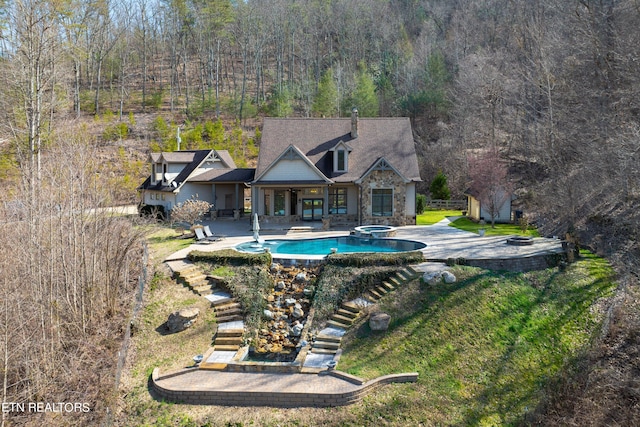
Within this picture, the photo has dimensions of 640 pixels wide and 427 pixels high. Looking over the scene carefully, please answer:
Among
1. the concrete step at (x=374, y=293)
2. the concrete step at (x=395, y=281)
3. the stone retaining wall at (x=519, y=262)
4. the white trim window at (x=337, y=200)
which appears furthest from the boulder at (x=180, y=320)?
the white trim window at (x=337, y=200)

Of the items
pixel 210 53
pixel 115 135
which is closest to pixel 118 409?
pixel 115 135

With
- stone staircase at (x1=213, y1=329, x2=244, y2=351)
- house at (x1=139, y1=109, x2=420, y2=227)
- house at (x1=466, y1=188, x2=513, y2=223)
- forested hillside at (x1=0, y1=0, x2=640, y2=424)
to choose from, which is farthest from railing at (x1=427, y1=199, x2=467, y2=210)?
stone staircase at (x1=213, y1=329, x2=244, y2=351)

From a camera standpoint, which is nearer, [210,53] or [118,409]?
[118,409]

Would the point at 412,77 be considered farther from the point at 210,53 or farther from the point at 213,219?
the point at 213,219

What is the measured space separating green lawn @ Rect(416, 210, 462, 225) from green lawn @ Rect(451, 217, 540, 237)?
5.05 ft

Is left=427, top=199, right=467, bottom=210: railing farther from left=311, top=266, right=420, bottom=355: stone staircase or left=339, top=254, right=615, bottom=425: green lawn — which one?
left=311, top=266, right=420, bottom=355: stone staircase

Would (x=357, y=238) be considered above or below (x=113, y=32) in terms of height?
below

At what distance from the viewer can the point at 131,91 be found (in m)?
52.2

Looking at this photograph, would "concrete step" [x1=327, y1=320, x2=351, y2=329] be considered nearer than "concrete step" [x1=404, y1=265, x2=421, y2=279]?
Yes

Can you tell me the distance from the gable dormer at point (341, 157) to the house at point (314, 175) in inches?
2.3

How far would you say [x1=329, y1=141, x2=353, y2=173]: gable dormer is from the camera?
25906 millimetres

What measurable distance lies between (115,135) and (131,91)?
13.6 m

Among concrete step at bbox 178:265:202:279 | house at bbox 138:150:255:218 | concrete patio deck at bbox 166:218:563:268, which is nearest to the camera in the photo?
concrete step at bbox 178:265:202:279

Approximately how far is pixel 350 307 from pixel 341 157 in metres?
14.3
